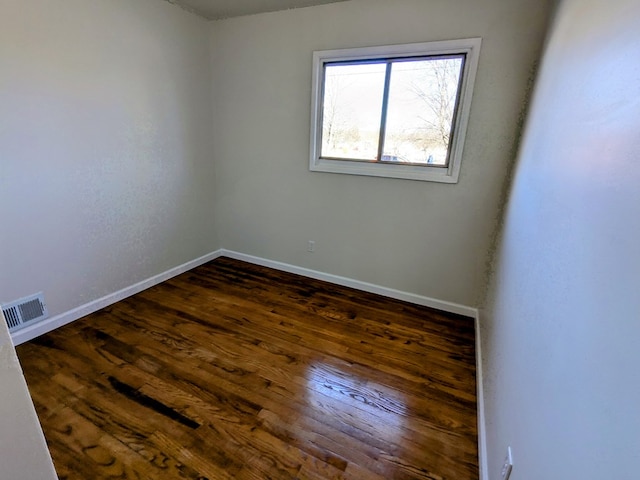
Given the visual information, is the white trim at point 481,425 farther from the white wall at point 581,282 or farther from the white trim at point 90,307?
the white trim at point 90,307

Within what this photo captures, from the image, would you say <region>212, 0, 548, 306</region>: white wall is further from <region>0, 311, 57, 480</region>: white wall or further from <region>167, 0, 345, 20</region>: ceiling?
<region>0, 311, 57, 480</region>: white wall

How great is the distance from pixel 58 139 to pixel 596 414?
9.98 ft

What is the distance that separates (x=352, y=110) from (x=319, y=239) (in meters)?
1.31

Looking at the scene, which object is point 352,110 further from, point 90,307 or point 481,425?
point 90,307

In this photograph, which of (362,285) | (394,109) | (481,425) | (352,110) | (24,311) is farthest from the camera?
(362,285)

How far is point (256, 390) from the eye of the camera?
1831 mm

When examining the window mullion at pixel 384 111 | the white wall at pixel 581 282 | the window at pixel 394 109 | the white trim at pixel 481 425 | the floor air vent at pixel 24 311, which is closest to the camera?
the white wall at pixel 581 282

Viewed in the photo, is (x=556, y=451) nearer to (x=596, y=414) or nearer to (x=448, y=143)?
(x=596, y=414)

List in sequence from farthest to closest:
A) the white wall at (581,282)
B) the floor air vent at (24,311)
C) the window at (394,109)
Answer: the window at (394,109)
the floor air vent at (24,311)
the white wall at (581,282)

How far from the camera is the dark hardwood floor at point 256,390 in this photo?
143 cm

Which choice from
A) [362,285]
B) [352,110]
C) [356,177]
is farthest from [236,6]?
[362,285]

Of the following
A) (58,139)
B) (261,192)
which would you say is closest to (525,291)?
(261,192)

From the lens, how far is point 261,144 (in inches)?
128

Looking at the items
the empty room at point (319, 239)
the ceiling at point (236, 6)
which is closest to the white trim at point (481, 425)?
the empty room at point (319, 239)
